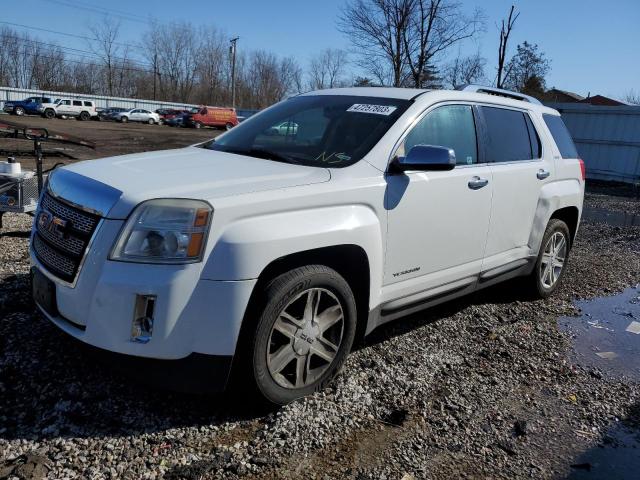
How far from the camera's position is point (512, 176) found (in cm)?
437

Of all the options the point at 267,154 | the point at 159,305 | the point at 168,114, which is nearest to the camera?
the point at 159,305

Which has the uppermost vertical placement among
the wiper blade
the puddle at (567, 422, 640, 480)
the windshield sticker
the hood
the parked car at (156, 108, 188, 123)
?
the windshield sticker

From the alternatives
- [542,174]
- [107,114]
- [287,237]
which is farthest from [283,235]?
[107,114]

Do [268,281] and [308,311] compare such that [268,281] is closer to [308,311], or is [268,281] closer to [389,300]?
[308,311]

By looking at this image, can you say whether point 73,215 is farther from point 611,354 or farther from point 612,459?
point 611,354

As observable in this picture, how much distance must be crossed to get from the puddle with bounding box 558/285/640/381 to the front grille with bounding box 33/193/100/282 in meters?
3.54

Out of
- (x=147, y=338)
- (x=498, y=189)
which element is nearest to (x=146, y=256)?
(x=147, y=338)

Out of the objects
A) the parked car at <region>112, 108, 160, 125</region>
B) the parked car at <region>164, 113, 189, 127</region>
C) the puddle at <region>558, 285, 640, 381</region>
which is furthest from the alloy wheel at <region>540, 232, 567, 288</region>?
the parked car at <region>112, 108, 160, 125</region>

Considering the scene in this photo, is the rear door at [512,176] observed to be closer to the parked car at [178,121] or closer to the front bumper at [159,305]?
the front bumper at [159,305]

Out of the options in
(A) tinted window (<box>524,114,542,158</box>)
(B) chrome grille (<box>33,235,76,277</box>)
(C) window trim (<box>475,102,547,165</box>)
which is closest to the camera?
(B) chrome grille (<box>33,235,76,277</box>)

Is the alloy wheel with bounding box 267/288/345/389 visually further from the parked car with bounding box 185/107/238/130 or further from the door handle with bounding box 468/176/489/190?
the parked car with bounding box 185/107/238/130

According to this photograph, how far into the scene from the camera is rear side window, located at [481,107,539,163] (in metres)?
4.30

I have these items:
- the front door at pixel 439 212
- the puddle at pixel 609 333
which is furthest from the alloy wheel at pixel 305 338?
the puddle at pixel 609 333

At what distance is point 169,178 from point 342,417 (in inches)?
62.7
